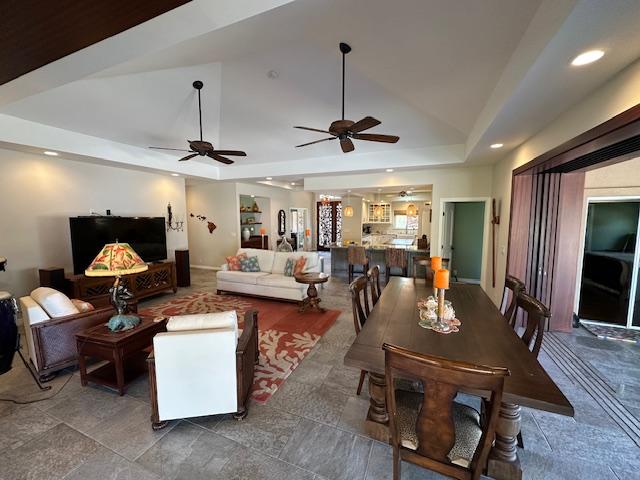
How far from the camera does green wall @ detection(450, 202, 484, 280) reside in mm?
6680

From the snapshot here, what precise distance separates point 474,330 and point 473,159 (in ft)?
12.2

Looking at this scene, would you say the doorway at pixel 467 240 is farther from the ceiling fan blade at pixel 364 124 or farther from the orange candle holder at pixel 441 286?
the orange candle holder at pixel 441 286

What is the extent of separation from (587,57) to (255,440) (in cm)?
339

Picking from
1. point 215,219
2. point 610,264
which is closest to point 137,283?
point 215,219

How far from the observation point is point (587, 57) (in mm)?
1694

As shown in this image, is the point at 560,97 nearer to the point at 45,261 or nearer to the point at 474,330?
the point at 474,330

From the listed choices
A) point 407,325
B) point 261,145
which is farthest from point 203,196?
point 407,325

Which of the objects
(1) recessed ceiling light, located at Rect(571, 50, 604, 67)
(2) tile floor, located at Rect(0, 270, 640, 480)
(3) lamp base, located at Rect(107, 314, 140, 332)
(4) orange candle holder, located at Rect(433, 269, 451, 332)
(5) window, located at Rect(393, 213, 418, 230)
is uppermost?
(1) recessed ceiling light, located at Rect(571, 50, 604, 67)

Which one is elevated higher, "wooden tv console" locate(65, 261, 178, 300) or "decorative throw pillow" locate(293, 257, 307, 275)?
"decorative throw pillow" locate(293, 257, 307, 275)

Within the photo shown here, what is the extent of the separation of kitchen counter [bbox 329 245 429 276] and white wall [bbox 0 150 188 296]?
484cm

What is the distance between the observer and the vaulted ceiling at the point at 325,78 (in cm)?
169

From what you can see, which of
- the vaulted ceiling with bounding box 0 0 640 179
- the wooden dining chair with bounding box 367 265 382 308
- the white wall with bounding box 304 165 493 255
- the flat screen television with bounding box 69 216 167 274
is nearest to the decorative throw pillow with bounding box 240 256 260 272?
the flat screen television with bounding box 69 216 167 274

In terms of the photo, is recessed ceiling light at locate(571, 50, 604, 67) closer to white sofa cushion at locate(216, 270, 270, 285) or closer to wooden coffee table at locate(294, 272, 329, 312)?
wooden coffee table at locate(294, 272, 329, 312)

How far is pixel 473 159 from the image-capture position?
15.5 feet
